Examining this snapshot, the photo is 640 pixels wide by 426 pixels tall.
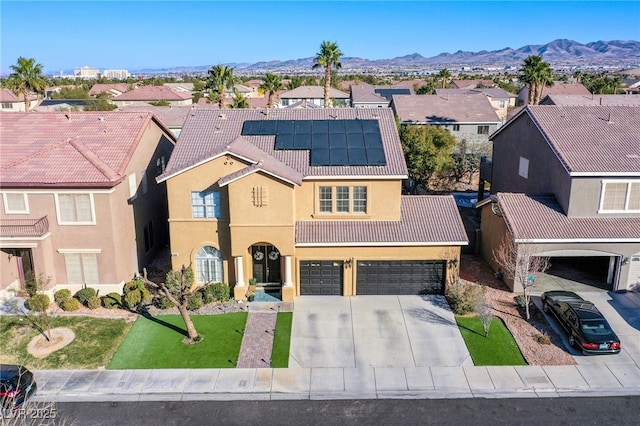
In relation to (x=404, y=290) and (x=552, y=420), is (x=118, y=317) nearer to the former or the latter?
(x=404, y=290)

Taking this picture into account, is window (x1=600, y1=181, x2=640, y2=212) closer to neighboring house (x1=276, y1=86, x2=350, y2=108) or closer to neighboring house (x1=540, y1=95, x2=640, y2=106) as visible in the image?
neighboring house (x1=540, y1=95, x2=640, y2=106)

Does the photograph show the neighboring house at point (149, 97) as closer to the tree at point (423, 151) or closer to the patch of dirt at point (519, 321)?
the tree at point (423, 151)

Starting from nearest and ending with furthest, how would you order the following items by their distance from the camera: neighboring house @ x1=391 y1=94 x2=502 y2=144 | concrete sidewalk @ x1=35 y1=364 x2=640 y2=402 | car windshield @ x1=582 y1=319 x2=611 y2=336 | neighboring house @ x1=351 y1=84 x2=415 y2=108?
concrete sidewalk @ x1=35 y1=364 x2=640 y2=402
car windshield @ x1=582 y1=319 x2=611 y2=336
neighboring house @ x1=391 y1=94 x2=502 y2=144
neighboring house @ x1=351 y1=84 x2=415 y2=108

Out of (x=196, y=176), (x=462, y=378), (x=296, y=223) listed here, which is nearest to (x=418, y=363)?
(x=462, y=378)

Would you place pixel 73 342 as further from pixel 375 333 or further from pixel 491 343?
pixel 491 343

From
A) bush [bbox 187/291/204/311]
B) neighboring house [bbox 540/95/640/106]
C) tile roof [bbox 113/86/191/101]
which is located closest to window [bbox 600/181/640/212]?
bush [bbox 187/291/204/311]

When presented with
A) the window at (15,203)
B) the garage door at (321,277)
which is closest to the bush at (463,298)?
the garage door at (321,277)
